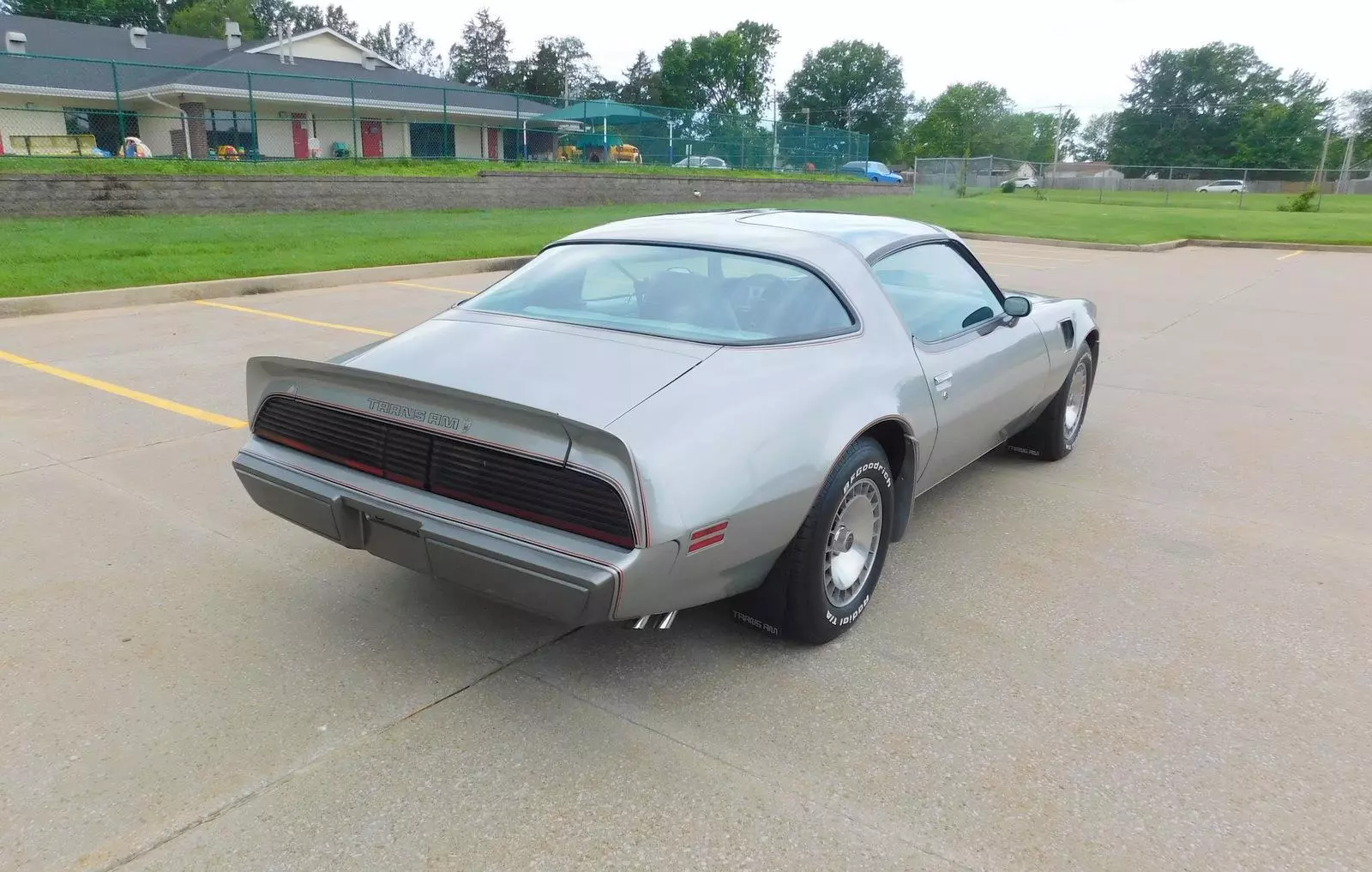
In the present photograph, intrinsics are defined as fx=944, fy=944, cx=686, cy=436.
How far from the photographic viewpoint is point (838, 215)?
443cm

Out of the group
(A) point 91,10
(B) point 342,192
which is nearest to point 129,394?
(B) point 342,192

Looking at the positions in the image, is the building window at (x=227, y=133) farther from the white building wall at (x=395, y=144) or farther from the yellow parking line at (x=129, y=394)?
the yellow parking line at (x=129, y=394)

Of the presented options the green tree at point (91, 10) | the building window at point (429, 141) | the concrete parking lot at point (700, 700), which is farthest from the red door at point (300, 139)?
the green tree at point (91, 10)

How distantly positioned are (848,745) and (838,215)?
2.58 metres

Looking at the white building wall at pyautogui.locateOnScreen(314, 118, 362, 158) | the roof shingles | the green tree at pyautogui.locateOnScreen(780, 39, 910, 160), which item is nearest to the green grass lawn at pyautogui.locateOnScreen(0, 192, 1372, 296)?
the white building wall at pyautogui.locateOnScreen(314, 118, 362, 158)

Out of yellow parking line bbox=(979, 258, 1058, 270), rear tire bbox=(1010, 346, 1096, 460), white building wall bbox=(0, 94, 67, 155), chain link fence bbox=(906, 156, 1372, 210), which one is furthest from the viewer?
chain link fence bbox=(906, 156, 1372, 210)

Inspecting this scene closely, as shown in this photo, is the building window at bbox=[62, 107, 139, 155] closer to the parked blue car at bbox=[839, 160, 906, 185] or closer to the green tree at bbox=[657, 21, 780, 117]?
the parked blue car at bbox=[839, 160, 906, 185]

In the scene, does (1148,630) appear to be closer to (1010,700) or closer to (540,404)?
(1010,700)

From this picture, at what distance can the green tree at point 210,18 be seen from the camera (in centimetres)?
6644

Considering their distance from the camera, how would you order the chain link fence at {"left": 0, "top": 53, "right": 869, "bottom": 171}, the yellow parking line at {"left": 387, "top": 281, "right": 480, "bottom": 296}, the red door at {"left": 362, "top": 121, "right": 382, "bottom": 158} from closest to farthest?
the yellow parking line at {"left": 387, "top": 281, "right": 480, "bottom": 296} → the chain link fence at {"left": 0, "top": 53, "right": 869, "bottom": 171} → the red door at {"left": 362, "top": 121, "right": 382, "bottom": 158}

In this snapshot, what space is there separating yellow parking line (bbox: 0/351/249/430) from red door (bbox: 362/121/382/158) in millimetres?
18580

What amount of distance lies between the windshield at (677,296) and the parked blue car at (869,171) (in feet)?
120

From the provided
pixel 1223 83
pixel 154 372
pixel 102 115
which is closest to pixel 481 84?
pixel 1223 83

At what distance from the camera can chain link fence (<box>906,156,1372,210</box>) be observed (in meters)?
39.2
